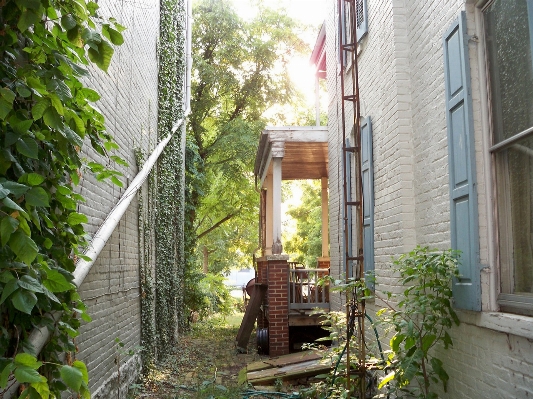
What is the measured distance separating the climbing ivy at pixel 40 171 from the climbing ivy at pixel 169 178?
6.17 m

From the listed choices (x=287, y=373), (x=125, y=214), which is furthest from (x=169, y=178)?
(x=287, y=373)

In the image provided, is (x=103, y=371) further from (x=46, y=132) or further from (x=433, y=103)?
(x=433, y=103)

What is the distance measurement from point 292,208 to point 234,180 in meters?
7.50

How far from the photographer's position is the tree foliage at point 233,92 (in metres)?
18.9

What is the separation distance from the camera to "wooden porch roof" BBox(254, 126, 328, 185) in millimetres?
10562

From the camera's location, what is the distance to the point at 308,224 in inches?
1026

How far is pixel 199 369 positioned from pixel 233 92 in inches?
514

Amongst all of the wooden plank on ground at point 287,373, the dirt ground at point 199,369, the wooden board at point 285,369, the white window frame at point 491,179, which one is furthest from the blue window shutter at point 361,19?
the dirt ground at point 199,369

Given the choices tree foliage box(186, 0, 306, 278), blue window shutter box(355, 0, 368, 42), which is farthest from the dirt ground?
tree foliage box(186, 0, 306, 278)

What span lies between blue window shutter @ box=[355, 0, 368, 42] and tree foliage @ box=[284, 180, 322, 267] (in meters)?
16.3

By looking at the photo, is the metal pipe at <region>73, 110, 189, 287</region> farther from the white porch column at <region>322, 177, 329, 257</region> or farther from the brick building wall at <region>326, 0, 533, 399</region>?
the white porch column at <region>322, 177, 329, 257</region>

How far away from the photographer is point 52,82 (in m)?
2.57

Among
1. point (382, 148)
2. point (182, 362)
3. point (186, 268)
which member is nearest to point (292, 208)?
point (186, 268)

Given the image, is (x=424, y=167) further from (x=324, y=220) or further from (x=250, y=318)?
(x=324, y=220)
